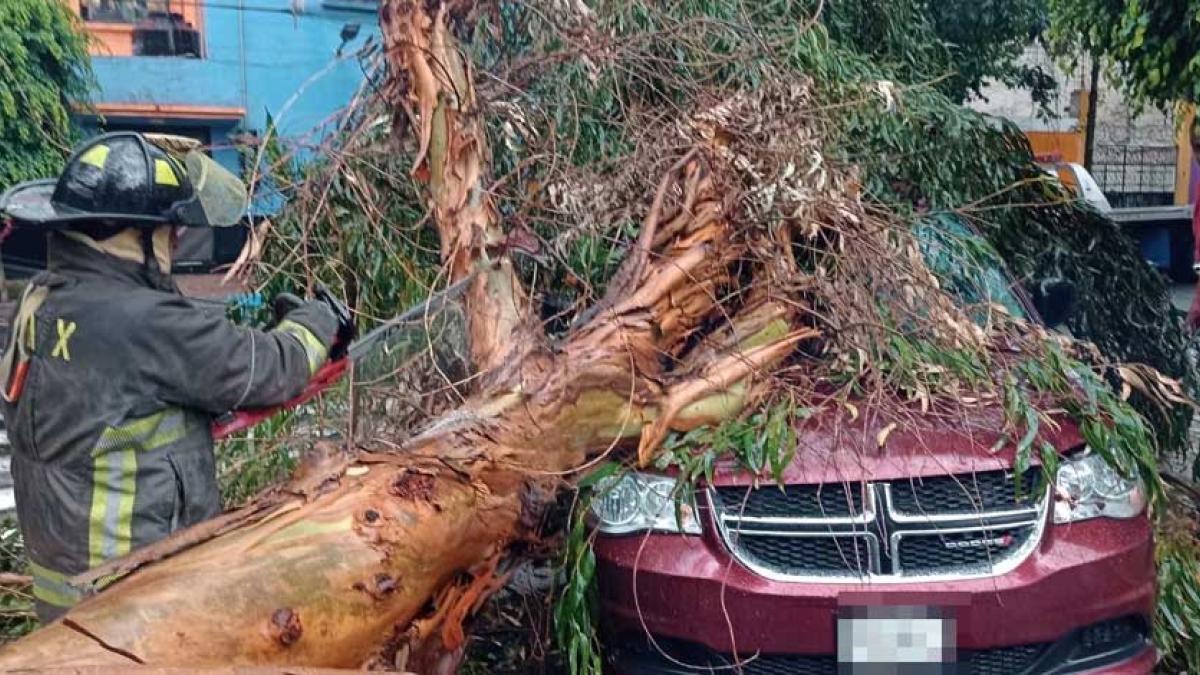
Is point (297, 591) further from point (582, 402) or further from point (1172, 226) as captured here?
point (1172, 226)

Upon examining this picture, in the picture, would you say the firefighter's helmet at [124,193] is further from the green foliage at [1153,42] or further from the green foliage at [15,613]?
the green foliage at [1153,42]

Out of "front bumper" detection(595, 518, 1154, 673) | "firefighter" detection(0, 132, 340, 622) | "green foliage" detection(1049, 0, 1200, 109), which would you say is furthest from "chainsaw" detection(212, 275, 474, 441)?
"green foliage" detection(1049, 0, 1200, 109)

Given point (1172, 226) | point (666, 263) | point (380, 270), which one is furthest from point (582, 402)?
point (1172, 226)

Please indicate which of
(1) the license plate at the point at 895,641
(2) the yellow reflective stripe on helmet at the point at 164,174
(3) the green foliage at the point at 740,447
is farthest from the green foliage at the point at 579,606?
(2) the yellow reflective stripe on helmet at the point at 164,174

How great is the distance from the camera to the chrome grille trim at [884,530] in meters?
3.47

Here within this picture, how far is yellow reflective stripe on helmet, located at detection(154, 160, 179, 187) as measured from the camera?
9.89 feet

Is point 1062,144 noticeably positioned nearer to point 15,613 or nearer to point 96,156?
point 15,613

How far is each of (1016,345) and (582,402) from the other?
1522 millimetres

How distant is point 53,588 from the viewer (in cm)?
309

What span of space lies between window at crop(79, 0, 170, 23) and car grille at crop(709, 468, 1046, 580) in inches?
572

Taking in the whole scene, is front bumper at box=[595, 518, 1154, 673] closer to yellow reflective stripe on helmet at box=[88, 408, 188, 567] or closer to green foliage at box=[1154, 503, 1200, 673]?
green foliage at box=[1154, 503, 1200, 673]

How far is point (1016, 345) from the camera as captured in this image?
422 cm

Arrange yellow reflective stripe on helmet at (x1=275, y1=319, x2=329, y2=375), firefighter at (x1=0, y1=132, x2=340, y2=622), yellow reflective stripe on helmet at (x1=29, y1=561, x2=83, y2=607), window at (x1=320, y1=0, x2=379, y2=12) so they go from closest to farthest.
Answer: firefighter at (x1=0, y1=132, x2=340, y2=622) < yellow reflective stripe on helmet at (x1=29, y1=561, x2=83, y2=607) < yellow reflective stripe on helmet at (x1=275, y1=319, x2=329, y2=375) < window at (x1=320, y1=0, x2=379, y2=12)

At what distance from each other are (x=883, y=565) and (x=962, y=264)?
165 centimetres
